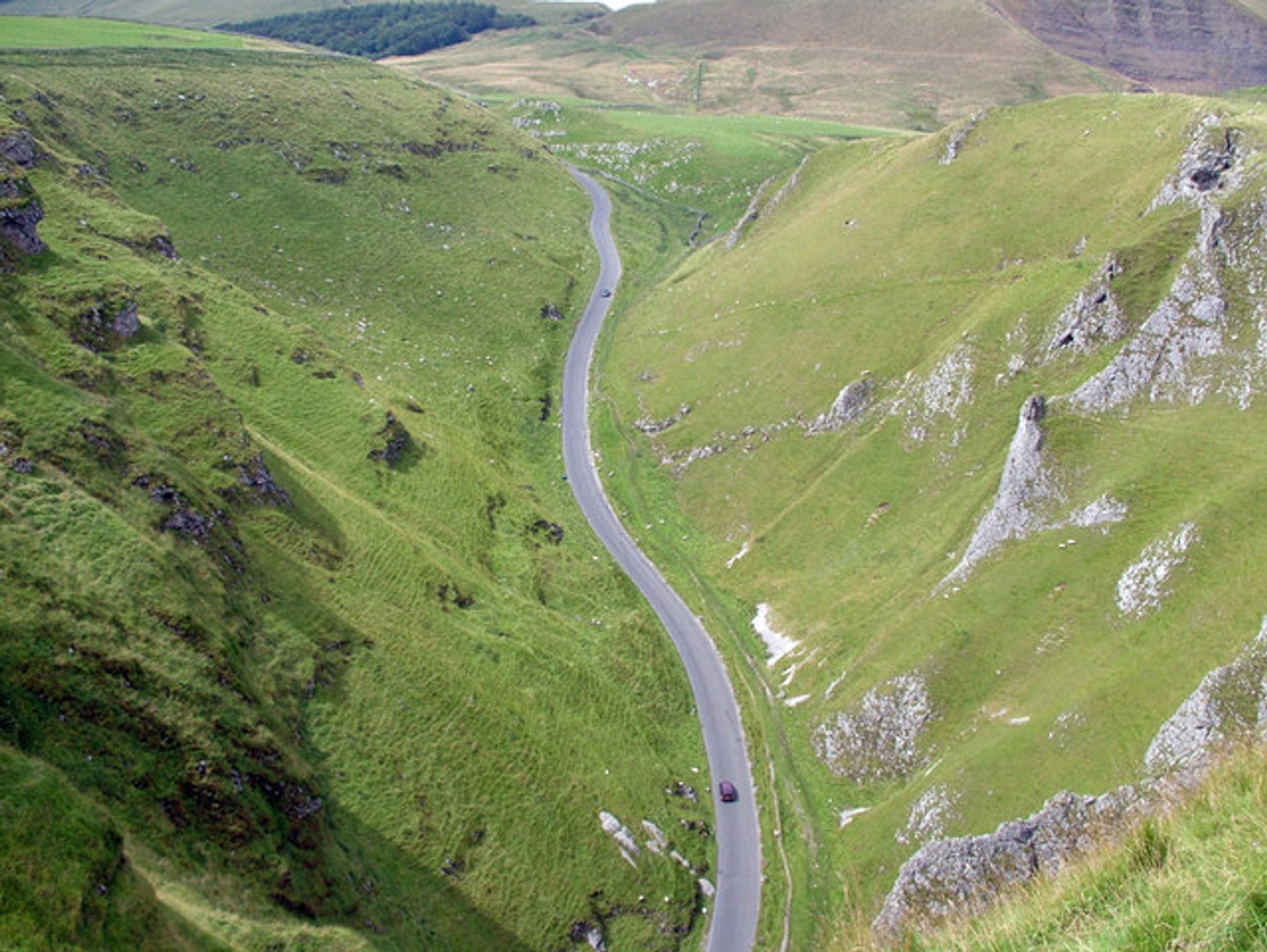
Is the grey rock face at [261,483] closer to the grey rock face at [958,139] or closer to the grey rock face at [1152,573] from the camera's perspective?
the grey rock face at [1152,573]

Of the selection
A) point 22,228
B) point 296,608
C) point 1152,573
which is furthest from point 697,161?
point 296,608

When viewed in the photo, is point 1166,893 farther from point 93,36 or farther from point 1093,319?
point 93,36

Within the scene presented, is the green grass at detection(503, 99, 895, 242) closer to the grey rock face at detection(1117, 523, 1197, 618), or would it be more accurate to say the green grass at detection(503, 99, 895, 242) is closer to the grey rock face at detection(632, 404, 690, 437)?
the grey rock face at detection(632, 404, 690, 437)

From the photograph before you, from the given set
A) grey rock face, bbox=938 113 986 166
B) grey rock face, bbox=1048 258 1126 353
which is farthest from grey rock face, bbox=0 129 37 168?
grey rock face, bbox=938 113 986 166

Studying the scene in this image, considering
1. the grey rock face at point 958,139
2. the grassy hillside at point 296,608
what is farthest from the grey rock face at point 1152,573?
the grey rock face at point 958,139

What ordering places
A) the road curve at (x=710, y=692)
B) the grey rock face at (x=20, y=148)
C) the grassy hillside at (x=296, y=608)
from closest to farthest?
the grassy hillside at (x=296, y=608)
the road curve at (x=710, y=692)
the grey rock face at (x=20, y=148)

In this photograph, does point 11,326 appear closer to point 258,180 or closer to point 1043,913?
point 1043,913

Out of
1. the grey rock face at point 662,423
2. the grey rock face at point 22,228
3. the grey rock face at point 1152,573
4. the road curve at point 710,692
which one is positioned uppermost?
the grey rock face at point 22,228
